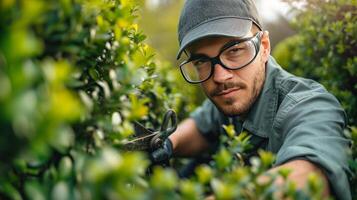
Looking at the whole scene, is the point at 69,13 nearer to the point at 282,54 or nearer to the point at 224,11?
the point at 224,11

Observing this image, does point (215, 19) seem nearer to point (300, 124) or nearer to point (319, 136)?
point (300, 124)

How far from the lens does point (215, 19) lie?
2.99 m

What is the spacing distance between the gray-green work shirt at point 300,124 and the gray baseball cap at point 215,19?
452 millimetres

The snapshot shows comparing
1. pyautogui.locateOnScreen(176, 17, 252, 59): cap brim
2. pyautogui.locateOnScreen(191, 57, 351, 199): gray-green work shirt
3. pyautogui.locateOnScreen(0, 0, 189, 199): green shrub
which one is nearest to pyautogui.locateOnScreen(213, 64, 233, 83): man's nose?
pyautogui.locateOnScreen(176, 17, 252, 59): cap brim

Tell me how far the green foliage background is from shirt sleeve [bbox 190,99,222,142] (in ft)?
6.92

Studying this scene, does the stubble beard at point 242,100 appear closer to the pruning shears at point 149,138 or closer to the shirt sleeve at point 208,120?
the pruning shears at point 149,138

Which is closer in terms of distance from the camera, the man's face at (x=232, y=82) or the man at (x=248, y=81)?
the man at (x=248, y=81)

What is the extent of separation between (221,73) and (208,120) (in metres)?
1.20

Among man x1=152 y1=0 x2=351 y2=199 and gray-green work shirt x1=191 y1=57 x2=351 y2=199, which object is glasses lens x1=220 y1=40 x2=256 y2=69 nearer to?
man x1=152 y1=0 x2=351 y2=199

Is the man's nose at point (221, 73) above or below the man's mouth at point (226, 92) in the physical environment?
above

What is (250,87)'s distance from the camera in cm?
301

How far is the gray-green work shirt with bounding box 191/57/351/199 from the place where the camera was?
2020 mm

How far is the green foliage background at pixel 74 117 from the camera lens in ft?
3.13

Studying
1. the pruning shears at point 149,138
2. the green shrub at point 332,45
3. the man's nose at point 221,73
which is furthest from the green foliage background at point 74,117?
the green shrub at point 332,45
